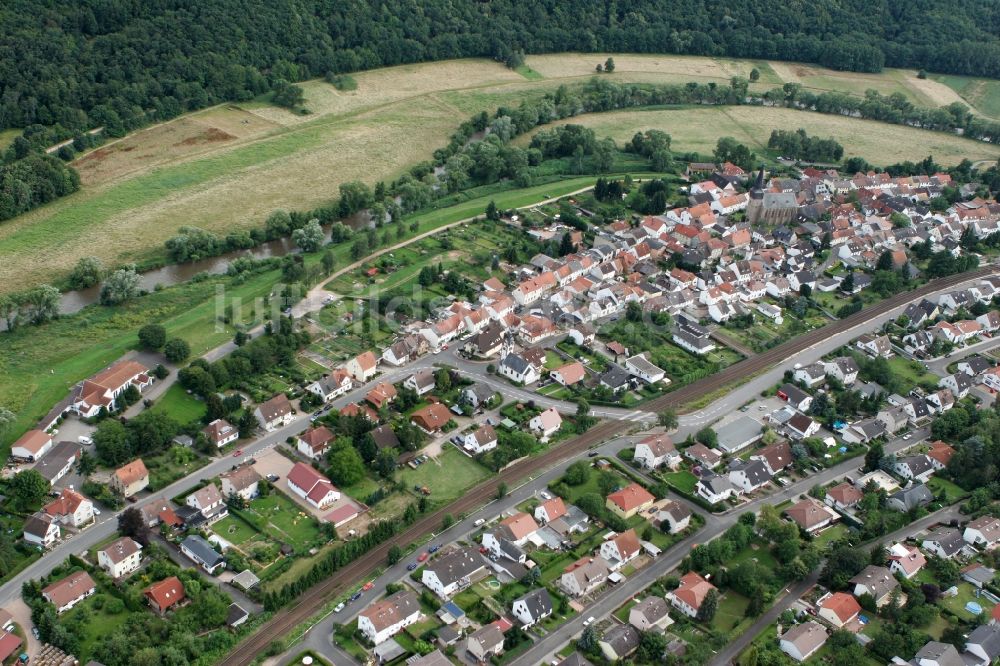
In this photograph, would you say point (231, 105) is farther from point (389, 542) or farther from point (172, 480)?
point (389, 542)

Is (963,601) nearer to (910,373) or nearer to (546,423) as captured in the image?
(910,373)

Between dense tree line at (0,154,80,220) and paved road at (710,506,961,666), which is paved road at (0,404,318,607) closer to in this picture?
paved road at (710,506,961,666)

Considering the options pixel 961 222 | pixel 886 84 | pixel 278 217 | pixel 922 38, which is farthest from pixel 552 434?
pixel 922 38

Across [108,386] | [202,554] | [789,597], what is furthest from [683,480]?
[108,386]

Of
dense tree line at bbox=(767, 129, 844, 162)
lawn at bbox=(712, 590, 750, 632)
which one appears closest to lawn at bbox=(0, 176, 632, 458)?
lawn at bbox=(712, 590, 750, 632)

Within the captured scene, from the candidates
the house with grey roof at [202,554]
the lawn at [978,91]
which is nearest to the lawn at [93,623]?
the house with grey roof at [202,554]
